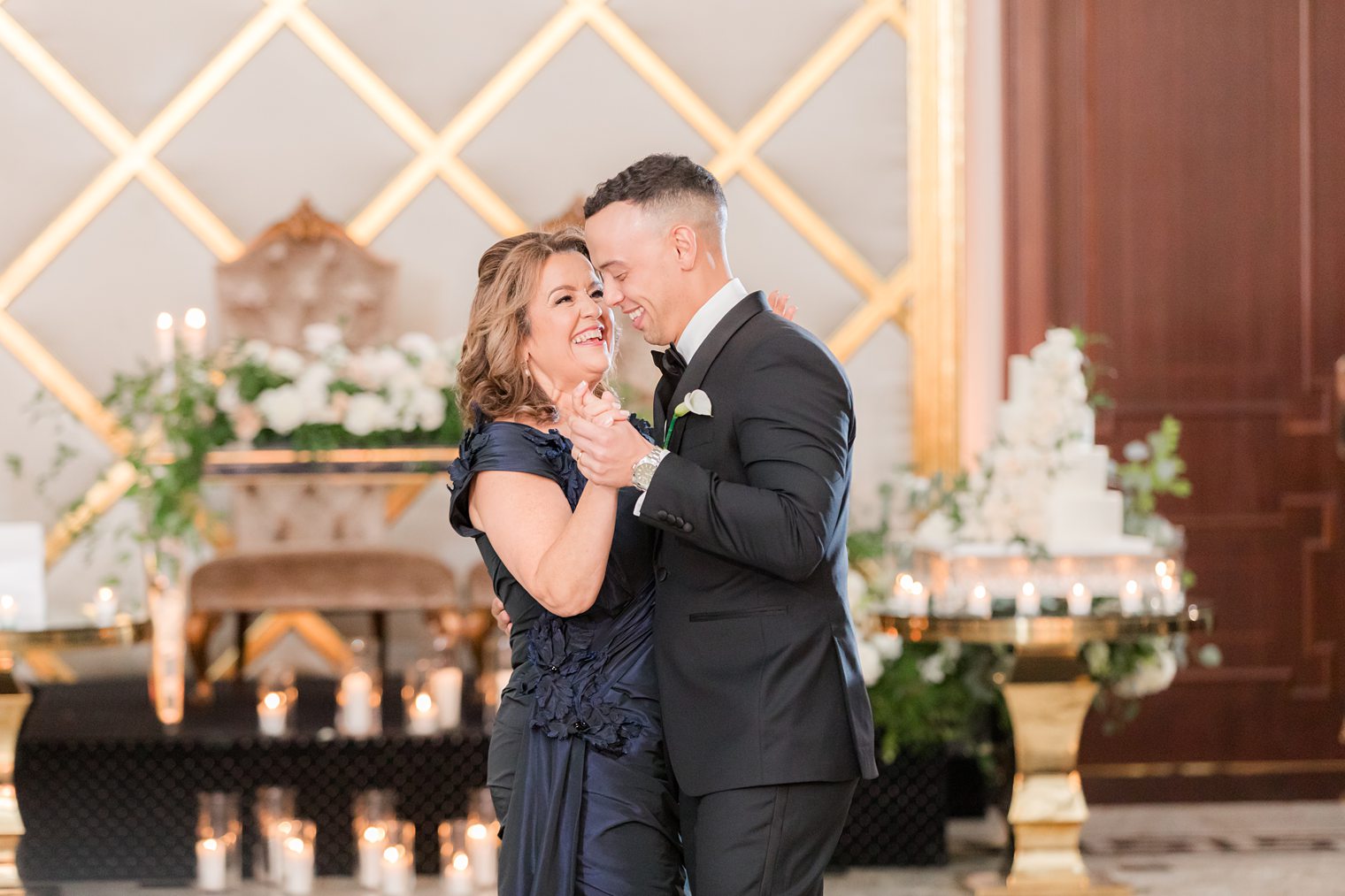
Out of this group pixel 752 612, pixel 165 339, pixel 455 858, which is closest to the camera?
pixel 752 612

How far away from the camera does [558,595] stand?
1.77 m

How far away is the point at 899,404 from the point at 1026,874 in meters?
2.42

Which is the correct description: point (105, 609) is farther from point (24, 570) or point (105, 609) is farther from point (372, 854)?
point (372, 854)

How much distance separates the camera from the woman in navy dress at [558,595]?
181 cm

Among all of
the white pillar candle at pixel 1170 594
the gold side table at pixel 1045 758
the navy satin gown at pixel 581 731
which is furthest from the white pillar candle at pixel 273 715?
the white pillar candle at pixel 1170 594

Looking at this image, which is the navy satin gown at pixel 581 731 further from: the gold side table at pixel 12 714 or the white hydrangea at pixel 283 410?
the white hydrangea at pixel 283 410

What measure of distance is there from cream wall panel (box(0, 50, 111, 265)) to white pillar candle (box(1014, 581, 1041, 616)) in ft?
12.2

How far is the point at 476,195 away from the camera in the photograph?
213 inches

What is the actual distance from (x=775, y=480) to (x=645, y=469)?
0.14 m

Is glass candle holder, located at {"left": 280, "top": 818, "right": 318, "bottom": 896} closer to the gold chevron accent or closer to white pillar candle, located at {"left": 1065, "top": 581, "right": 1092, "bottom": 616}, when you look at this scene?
white pillar candle, located at {"left": 1065, "top": 581, "right": 1092, "bottom": 616}

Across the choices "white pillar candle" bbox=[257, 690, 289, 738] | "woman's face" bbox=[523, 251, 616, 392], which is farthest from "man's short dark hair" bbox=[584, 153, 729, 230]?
"white pillar candle" bbox=[257, 690, 289, 738]

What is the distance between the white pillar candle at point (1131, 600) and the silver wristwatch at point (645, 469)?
205cm

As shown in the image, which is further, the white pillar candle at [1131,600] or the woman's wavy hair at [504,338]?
the white pillar candle at [1131,600]

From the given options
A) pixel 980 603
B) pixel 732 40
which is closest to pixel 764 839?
pixel 980 603
